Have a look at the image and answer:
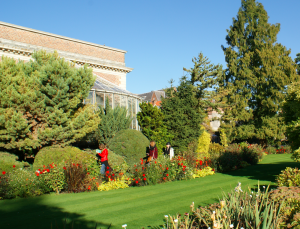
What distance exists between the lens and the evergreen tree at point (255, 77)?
86.7 feet

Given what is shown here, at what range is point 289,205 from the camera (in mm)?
4824

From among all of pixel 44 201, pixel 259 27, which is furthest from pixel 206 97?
pixel 44 201

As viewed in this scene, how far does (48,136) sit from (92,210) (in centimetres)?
545

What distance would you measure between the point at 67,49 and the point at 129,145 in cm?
1802

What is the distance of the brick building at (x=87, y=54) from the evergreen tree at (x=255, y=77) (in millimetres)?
12420

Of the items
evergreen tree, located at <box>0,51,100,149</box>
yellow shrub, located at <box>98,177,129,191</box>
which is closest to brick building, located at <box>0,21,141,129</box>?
evergreen tree, located at <box>0,51,100,149</box>

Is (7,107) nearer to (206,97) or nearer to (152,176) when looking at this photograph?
(152,176)

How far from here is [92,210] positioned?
6500 millimetres

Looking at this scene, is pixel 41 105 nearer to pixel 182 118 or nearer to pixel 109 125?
pixel 109 125

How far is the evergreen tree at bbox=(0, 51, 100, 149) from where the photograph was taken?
10648 millimetres

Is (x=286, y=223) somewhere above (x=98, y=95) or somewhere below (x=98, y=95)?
below

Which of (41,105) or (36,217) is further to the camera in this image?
(41,105)

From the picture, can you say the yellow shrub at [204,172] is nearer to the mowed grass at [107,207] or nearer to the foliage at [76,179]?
the mowed grass at [107,207]

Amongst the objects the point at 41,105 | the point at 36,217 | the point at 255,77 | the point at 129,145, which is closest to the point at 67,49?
the point at 41,105
